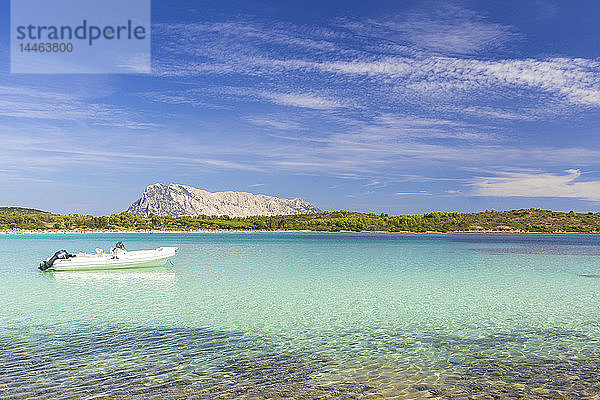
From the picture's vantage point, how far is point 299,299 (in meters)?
19.7

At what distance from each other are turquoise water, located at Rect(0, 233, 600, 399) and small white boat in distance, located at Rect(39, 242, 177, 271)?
618cm

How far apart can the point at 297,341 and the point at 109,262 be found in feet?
75.5

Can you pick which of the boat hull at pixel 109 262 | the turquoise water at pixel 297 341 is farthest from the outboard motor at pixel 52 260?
the turquoise water at pixel 297 341

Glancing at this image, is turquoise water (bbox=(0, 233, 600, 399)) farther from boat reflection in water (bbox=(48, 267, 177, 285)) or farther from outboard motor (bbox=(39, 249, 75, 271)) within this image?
outboard motor (bbox=(39, 249, 75, 271))

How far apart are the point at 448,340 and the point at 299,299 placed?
817cm

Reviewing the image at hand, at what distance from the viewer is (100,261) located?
31.3 metres

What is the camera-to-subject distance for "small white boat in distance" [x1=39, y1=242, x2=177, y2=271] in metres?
30.5

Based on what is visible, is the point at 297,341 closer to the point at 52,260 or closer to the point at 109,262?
the point at 109,262

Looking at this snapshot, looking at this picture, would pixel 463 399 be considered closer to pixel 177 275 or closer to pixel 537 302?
pixel 537 302

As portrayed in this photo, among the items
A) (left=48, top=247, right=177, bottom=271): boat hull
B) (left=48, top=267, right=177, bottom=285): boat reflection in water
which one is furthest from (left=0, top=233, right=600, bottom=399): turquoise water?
(left=48, top=247, right=177, bottom=271): boat hull

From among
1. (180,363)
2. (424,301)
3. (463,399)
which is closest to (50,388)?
(180,363)

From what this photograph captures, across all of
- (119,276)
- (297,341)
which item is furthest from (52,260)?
(297,341)

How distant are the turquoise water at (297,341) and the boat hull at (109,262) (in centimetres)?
616

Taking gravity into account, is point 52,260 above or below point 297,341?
above
